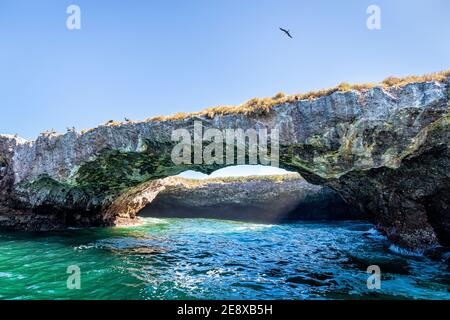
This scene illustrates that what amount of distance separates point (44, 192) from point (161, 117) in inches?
520

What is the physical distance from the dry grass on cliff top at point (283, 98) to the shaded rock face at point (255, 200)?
73.7 ft

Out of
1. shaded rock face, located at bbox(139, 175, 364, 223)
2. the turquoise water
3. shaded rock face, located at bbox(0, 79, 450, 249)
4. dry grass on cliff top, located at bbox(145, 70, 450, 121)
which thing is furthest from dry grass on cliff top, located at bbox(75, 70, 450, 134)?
shaded rock face, located at bbox(139, 175, 364, 223)

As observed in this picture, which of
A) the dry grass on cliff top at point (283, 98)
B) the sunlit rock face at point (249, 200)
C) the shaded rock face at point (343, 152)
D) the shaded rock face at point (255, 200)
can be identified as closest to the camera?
the shaded rock face at point (343, 152)

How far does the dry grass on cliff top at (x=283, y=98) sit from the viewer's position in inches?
611

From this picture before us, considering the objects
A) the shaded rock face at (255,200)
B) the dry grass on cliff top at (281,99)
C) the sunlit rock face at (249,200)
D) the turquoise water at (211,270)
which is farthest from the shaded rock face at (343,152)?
the shaded rock face at (255,200)

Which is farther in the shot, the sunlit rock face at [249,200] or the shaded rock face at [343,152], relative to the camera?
the sunlit rock face at [249,200]


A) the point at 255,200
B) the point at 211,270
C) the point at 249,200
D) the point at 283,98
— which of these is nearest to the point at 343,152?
the point at 283,98

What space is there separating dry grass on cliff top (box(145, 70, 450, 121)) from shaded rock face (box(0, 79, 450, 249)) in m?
0.27

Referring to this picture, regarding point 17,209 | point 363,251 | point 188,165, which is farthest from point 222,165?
point 17,209

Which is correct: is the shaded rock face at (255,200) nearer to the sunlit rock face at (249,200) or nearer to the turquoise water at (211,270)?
the sunlit rock face at (249,200)

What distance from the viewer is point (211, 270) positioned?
1403 cm

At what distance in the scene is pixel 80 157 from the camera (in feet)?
76.4

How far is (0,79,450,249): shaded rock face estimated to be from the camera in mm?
15250
